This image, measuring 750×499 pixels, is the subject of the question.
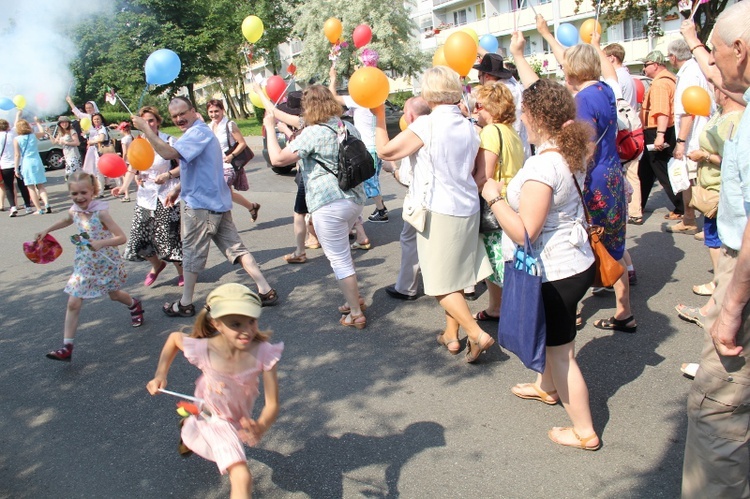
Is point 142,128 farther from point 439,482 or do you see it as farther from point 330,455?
point 439,482

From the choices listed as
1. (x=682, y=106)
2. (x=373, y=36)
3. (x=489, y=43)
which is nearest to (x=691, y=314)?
(x=682, y=106)

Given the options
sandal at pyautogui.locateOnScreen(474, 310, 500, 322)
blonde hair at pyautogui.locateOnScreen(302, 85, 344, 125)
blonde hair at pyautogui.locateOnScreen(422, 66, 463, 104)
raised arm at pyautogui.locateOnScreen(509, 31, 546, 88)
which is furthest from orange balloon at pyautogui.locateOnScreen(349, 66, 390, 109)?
sandal at pyautogui.locateOnScreen(474, 310, 500, 322)

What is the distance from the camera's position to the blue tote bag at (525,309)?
3025 mm

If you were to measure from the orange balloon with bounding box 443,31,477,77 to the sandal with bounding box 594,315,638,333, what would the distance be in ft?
7.52

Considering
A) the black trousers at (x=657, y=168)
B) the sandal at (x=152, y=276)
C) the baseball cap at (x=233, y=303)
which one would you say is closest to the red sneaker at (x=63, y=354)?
the sandal at (x=152, y=276)

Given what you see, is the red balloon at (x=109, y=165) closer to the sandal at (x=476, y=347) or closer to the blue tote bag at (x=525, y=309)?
the sandal at (x=476, y=347)

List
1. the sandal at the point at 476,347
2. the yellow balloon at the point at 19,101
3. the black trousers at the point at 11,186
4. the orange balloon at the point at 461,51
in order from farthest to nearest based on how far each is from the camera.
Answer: the yellow balloon at the point at 19,101
the black trousers at the point at 11,186
the orange balloon at the point at 461,51
the sandal at the point at 476,347

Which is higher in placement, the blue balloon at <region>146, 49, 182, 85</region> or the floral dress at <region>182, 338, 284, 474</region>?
the blue balloon at <region>146, 49, 182, 85</region>

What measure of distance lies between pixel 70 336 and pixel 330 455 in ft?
8.29

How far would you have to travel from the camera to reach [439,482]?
307 cm

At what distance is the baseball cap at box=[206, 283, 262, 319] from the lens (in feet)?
8.82

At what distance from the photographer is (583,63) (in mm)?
4363

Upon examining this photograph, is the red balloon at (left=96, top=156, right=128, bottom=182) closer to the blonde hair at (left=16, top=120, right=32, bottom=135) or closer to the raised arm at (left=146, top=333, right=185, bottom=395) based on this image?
the raised arm at (left=146, top=333, right=185, bottom=395)

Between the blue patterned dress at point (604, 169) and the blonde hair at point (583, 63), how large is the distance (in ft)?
0.31
